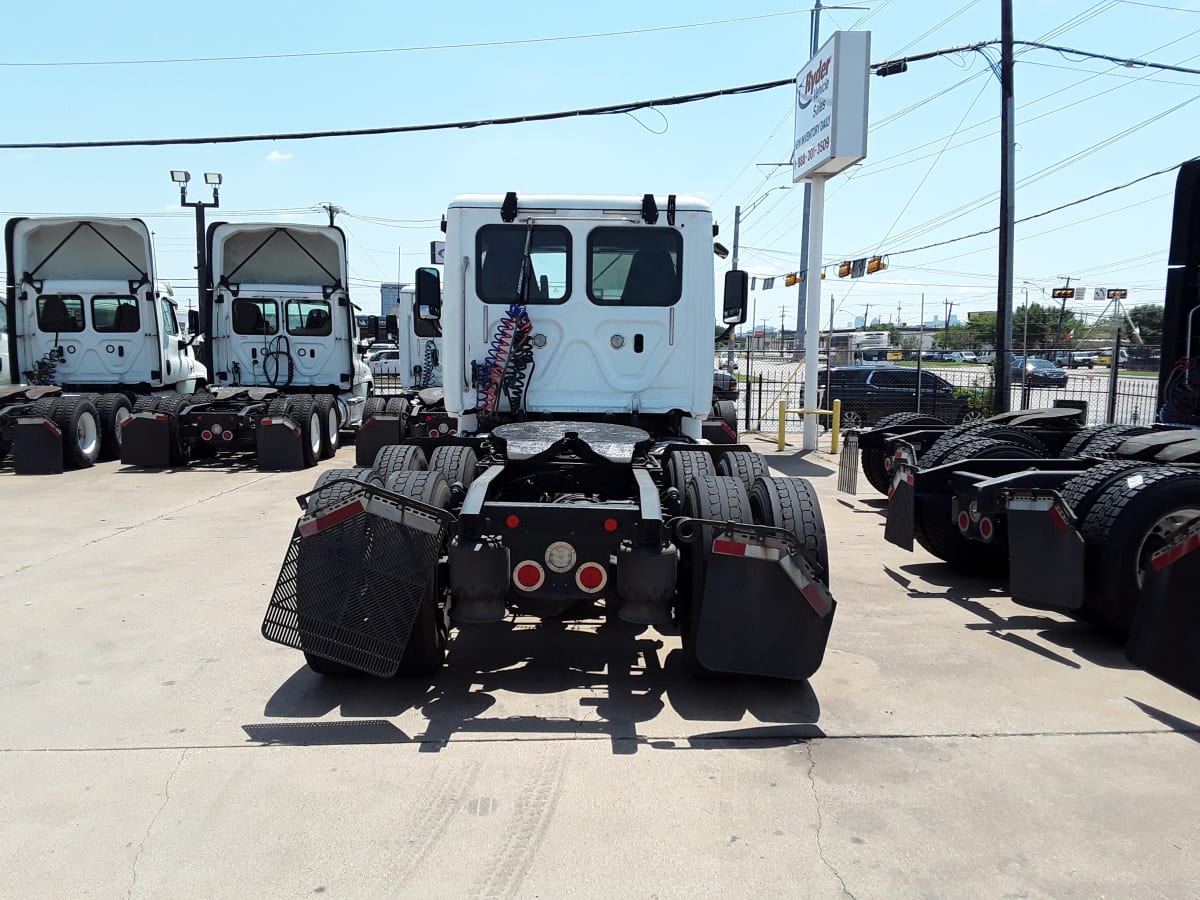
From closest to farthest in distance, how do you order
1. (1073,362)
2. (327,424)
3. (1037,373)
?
1. (327,424)
2. (1073,362)
3. (1037,373)

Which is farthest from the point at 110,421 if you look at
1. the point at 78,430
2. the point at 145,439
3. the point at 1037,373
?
the point at 1037,373

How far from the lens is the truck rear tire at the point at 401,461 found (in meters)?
5.30

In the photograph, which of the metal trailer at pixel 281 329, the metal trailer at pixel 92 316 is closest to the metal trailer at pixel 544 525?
the metal trailer at pixel 281 329

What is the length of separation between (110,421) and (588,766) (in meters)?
13.4

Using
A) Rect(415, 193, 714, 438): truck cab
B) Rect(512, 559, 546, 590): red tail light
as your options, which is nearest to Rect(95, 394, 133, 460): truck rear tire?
Rect(415, 193, 714, 438): truck cab

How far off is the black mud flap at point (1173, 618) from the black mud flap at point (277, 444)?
12404mm

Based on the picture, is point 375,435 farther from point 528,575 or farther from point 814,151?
point 528,575

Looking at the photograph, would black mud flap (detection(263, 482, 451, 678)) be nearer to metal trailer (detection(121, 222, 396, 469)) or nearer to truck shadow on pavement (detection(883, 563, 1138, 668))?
truck shadow on pavement (detection(883, 563, 1138, 668))

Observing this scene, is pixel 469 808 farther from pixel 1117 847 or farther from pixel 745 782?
pixel 1117 847

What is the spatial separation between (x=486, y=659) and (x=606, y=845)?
2.09 metres

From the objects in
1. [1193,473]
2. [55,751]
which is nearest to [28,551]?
[55,751]

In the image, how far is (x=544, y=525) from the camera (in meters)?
4.32

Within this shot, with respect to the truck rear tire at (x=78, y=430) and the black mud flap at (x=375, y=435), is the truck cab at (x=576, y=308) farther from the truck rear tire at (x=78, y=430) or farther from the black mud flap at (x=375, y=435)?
the truck rear tire at (x=78, y=430)

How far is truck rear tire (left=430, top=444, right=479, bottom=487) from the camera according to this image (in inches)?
Answer: 211
